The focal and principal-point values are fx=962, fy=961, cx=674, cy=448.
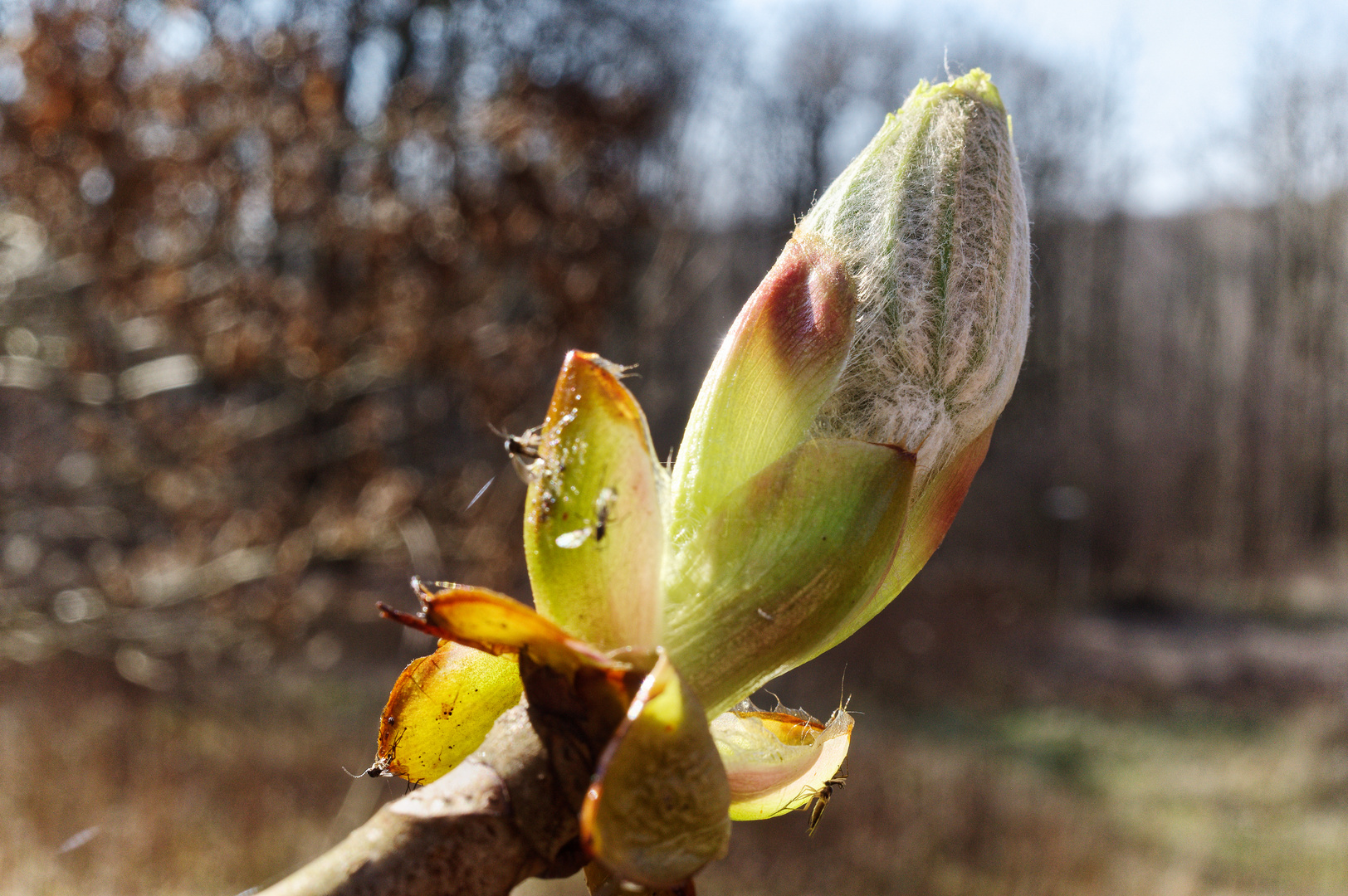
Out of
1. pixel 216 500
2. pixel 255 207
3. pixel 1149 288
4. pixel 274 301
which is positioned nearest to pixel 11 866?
pixel 216 500

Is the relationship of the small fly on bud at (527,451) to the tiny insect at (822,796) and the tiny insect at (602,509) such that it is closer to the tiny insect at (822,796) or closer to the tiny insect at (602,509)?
the tiny insect at (602,509)

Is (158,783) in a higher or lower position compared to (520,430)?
lower

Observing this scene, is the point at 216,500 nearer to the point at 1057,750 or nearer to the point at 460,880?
the point at 460,880

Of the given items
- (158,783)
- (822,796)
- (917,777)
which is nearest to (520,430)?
(158,783)

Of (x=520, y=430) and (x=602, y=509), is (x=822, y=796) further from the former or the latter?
(x=520, y=430)

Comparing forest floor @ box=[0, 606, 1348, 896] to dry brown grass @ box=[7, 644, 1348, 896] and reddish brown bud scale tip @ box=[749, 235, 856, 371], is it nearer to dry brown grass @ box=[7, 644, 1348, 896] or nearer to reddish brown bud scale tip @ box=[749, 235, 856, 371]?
dry brown grass @ box=[7, 644, 1348, 896]
